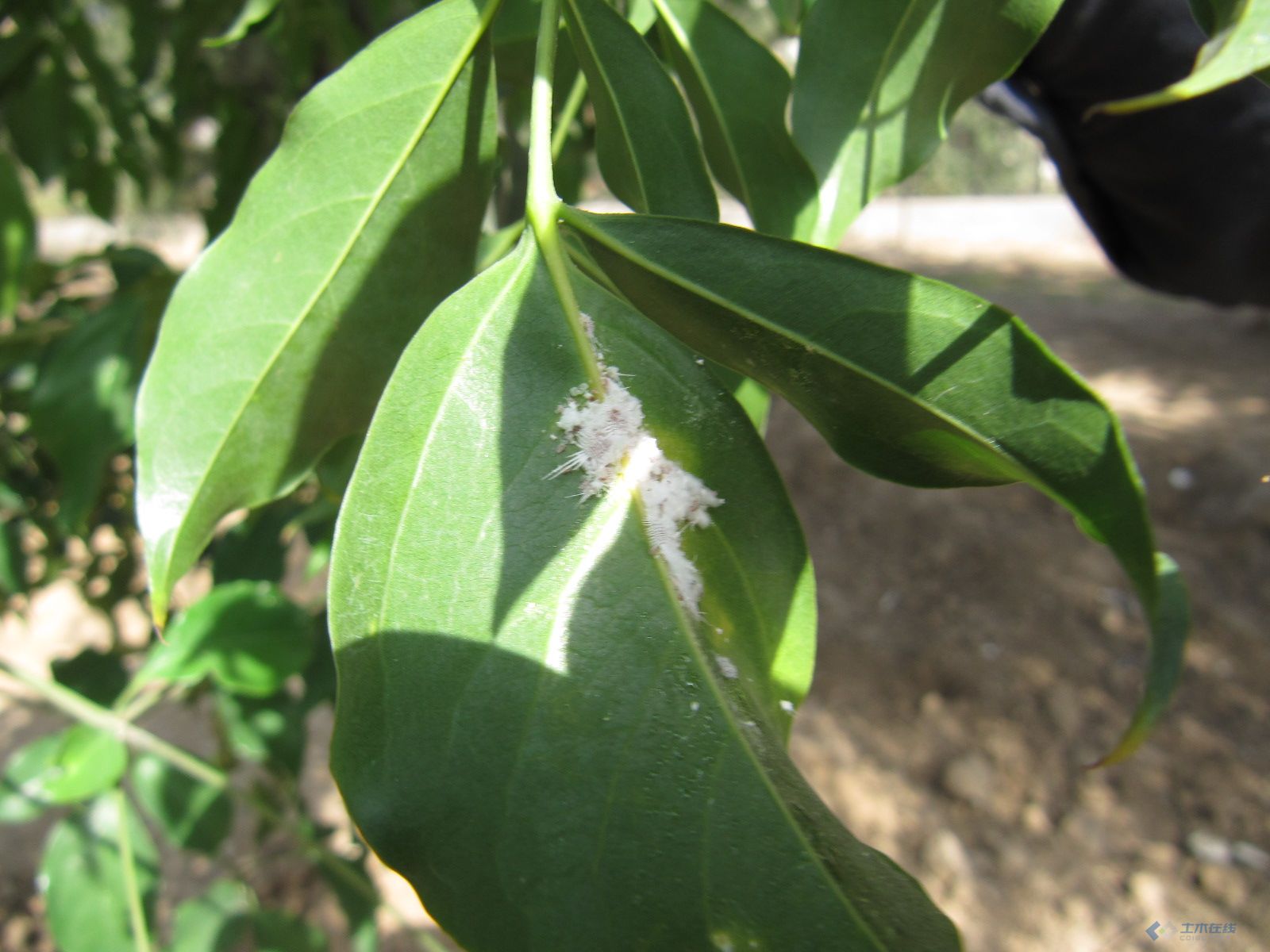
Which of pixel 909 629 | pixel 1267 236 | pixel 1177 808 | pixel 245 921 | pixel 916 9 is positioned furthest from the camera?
pixel 909 629

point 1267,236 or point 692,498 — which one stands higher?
point 692,498

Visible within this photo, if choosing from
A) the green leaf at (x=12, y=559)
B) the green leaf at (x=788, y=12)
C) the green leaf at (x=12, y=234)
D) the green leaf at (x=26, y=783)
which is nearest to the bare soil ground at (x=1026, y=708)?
the green leaf at (x=12, y=559)

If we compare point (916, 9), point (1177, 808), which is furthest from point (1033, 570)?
point (916, 9)

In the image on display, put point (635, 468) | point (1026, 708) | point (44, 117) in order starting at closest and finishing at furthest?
point (635, 468)
point (44, 117)
point (1026, 708)

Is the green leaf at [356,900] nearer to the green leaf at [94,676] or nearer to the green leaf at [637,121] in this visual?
the green leaf at [94,676]

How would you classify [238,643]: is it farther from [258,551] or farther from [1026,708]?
[1026,708]

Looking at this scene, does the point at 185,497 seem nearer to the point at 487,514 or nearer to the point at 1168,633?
the point at 487,514

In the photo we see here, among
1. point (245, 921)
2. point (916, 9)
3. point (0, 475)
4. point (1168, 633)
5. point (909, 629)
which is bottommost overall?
point (909, 629)

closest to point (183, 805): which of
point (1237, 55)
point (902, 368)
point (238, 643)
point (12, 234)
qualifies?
point (238, 643)
